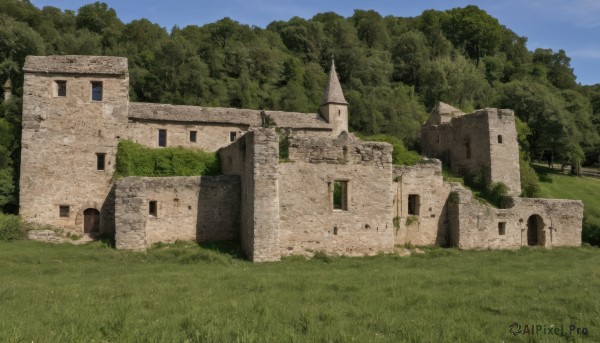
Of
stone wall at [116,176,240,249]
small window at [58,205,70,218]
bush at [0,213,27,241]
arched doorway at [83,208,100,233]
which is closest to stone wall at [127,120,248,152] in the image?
arched doorway at [83,208,100,233]

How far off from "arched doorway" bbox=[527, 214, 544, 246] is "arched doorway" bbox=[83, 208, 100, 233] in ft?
82.1

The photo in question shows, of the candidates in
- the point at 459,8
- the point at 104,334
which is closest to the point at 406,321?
the point at 104,334

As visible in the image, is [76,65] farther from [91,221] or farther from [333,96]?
[333,96]

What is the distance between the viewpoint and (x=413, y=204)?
23094 mm

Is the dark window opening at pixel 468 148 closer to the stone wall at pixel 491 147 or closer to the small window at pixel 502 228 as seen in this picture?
the stone wall at pixel 491 147

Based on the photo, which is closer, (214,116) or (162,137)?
(162,137)

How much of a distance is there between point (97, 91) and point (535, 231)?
2762 cm

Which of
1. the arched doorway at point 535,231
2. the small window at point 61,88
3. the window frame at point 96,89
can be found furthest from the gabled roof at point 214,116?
the arched doorway at point 535,231

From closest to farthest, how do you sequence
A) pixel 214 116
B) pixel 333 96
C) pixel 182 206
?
pixel 182 206
pixel 214 116
pixel 333 96

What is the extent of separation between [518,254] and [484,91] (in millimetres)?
51938

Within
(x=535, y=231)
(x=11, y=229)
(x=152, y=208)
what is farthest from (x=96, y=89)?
(x=535, y=231)

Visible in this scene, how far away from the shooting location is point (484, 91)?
67938 mm

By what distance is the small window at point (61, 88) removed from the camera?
84.0ft

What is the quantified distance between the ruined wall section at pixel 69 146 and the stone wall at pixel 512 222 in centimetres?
1875
